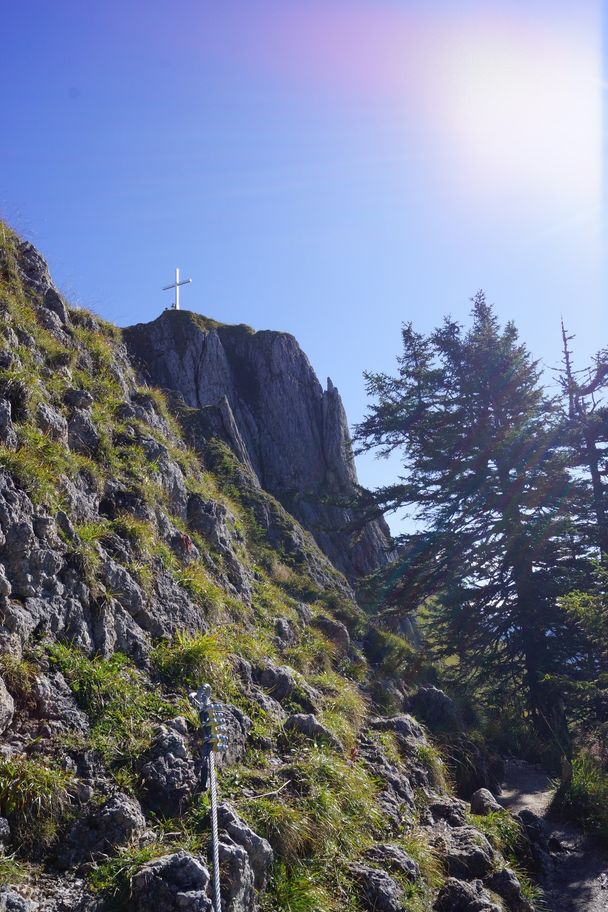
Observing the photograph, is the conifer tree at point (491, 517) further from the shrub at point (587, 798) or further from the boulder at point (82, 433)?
the boulder at point (82, 433)

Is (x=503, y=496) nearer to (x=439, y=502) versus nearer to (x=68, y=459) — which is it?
(x=439, y=502)

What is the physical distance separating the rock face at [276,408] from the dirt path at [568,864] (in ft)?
31.9

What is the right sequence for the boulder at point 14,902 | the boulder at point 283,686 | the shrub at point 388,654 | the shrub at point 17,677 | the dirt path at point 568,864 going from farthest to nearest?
1. the shrub at point 388,654
2. the boulder at point 283,686
3. the dirt path at point 568,864
4. the shrub at point 17,677
5. the boulder at point 14,902

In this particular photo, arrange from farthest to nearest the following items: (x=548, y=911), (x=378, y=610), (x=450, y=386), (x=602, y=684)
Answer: (x=450, y=386) < (x=378, y=610) < (x=602, y=684) < (x=548, y=911)

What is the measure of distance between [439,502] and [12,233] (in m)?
12.8

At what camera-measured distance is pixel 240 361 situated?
2525 cm

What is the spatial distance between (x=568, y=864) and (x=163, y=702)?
6340mm

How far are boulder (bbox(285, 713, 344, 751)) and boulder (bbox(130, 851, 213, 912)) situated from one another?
338 centimetres

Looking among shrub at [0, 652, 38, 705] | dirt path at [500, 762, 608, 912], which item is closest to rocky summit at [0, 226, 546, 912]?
shrub at [0, 652, 38, 705]

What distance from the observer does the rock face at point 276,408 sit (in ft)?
72.4

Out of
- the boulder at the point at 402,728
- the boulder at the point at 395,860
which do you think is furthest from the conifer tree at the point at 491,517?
the boulder at the point at 395,860

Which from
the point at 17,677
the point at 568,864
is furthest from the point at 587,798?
the point at 17,677

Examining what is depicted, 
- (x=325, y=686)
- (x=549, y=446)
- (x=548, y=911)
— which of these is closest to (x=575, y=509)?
(x=549, y=446)

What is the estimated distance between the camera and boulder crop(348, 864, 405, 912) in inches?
233
